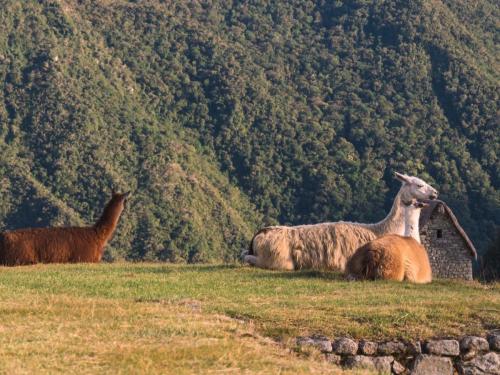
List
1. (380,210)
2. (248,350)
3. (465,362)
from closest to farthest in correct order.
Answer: (248,350)
(465,362)
(380,210)

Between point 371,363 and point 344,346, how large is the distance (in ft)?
1.13

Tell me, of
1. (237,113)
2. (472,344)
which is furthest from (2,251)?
(237,113)

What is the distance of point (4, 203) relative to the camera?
53438 mm

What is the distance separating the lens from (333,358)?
11484mm

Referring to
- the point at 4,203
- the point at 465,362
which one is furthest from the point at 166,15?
the point at 465,362

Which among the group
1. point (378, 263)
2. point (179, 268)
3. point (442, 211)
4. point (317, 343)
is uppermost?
point (378, 263)

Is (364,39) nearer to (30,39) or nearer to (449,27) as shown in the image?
(449,27)

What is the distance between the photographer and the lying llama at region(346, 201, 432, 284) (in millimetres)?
16609

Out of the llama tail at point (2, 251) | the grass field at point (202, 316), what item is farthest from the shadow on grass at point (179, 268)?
the llama tail at point (2, 251)

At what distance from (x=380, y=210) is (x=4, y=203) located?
19787 millimetres

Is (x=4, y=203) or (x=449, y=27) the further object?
(x=449, y=27)

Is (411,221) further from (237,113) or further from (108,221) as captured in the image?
(237,113)

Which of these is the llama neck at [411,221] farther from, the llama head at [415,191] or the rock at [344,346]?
the rock at [344,346]

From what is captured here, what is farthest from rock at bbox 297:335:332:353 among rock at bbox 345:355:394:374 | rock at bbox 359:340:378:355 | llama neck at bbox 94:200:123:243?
llama neck at bbox 94:200:123:243
